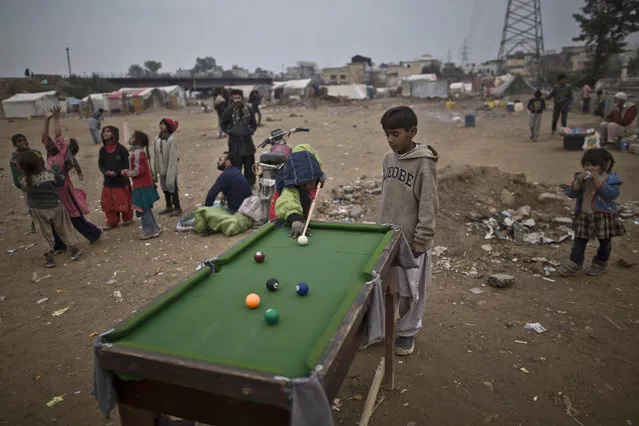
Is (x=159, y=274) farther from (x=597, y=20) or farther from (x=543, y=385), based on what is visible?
(x=597, y=20)

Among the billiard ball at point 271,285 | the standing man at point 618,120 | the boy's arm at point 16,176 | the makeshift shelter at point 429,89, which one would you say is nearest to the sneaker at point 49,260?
the boy's arm at point 16,176

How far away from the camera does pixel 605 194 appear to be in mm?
4043

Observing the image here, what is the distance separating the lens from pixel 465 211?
6.12 meters

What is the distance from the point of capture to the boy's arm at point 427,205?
3.00 meters

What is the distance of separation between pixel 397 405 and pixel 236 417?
5.65 ft

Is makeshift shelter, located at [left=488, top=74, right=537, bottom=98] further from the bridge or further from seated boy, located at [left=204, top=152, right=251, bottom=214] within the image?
the bridge

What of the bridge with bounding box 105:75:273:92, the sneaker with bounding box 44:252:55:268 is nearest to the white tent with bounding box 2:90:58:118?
the bridge with bounding box 105:75:273:92

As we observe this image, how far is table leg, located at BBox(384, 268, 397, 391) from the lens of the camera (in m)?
2.96

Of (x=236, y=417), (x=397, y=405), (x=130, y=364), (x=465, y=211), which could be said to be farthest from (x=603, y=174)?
(x=130, y=364)

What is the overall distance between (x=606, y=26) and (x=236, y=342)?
28052 millimetres

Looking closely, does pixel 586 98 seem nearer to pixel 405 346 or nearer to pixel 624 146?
pixel 624 146

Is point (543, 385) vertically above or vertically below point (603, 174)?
below

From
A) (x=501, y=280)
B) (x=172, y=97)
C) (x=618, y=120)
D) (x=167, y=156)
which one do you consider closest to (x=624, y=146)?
(x=618, y=120)

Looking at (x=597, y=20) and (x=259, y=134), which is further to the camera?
(x=597, y=20)
